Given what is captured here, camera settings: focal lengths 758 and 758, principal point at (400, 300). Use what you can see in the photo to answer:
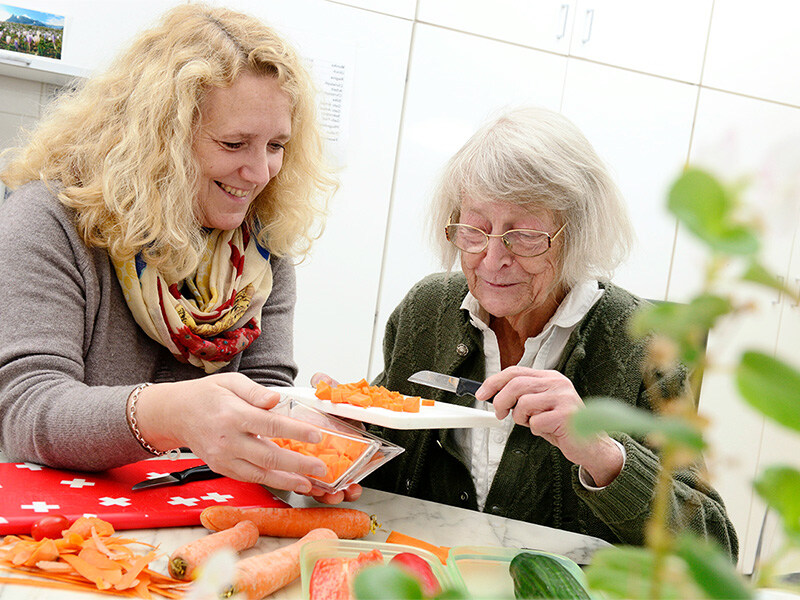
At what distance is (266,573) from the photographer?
92 cm

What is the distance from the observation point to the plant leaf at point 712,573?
19 centimetres

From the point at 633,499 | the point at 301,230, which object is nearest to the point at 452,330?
the point at 301,230

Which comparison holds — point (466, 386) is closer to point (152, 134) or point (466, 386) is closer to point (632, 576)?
point (152, 134)

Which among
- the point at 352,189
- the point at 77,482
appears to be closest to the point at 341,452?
the point at 77,482

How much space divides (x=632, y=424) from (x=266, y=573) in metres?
0.82

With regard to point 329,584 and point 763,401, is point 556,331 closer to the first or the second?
point 329,584

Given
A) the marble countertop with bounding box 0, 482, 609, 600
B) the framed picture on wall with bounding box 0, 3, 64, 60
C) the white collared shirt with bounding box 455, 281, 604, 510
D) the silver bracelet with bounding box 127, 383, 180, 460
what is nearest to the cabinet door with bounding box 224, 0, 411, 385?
the framed picture on wall with bounding box 0, 3, 64, 60

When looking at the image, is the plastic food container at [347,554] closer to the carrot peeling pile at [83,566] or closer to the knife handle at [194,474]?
the carrot peeling pile at [83,566]

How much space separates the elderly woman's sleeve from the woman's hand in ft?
1.67

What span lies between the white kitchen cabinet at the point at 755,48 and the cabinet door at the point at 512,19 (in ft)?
2.43

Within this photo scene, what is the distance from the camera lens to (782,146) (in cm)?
20

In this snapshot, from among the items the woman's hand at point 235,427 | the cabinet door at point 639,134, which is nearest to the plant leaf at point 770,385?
the woman's hand at point 235,427

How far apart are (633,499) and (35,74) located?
8.47ft

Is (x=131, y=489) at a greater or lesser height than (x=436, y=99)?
lesser
